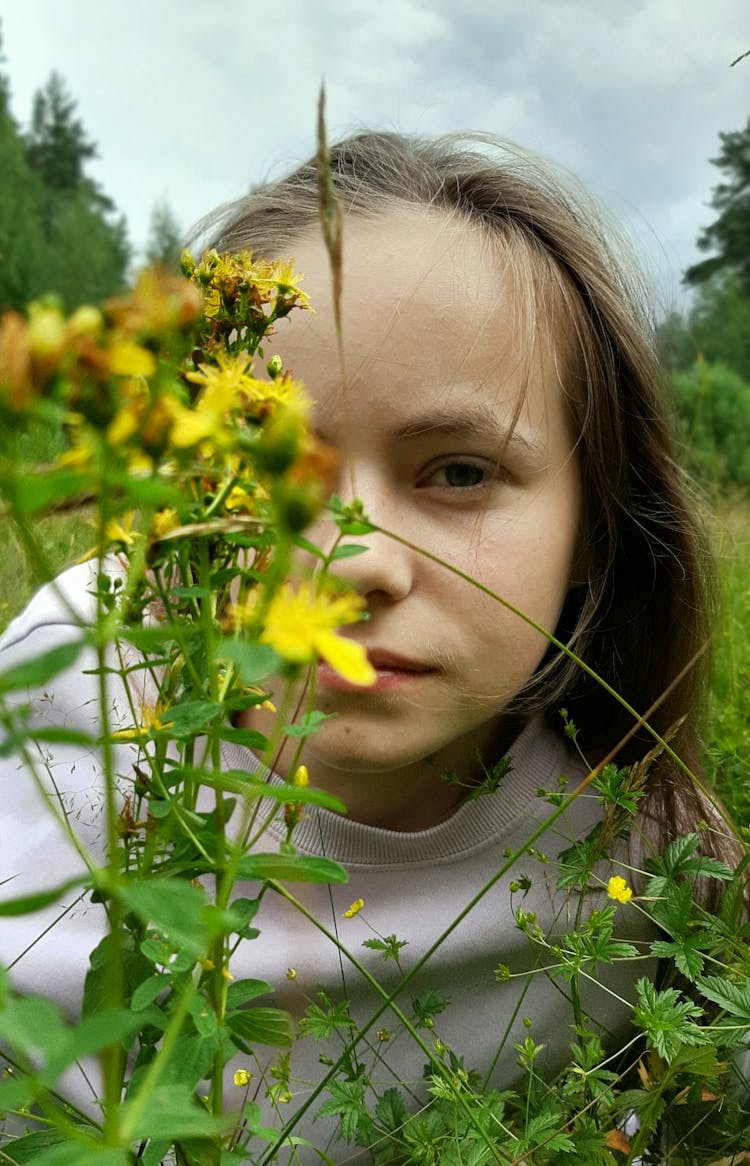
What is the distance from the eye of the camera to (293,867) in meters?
0.43

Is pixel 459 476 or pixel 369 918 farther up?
pixel 459 476

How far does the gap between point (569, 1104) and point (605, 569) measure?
2.25ft

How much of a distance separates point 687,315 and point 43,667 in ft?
9.88

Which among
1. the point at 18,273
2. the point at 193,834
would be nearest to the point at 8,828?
the point at 193,834

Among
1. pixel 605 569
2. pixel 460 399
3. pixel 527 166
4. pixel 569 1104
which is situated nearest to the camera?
pixel 569 1104

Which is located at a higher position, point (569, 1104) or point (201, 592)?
point (201, 592)

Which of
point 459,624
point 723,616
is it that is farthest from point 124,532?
point 723,616

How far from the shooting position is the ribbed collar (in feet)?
4.07

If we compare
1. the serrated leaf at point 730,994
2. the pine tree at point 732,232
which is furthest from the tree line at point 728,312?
the serrated leaf at point 730,994

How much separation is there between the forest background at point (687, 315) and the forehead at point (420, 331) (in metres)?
0.17

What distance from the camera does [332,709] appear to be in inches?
40.1

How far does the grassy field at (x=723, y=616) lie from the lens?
1172 mm

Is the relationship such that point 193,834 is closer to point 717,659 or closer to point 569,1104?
point 569,1104

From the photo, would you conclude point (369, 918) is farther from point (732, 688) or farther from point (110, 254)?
point (110, 254)
